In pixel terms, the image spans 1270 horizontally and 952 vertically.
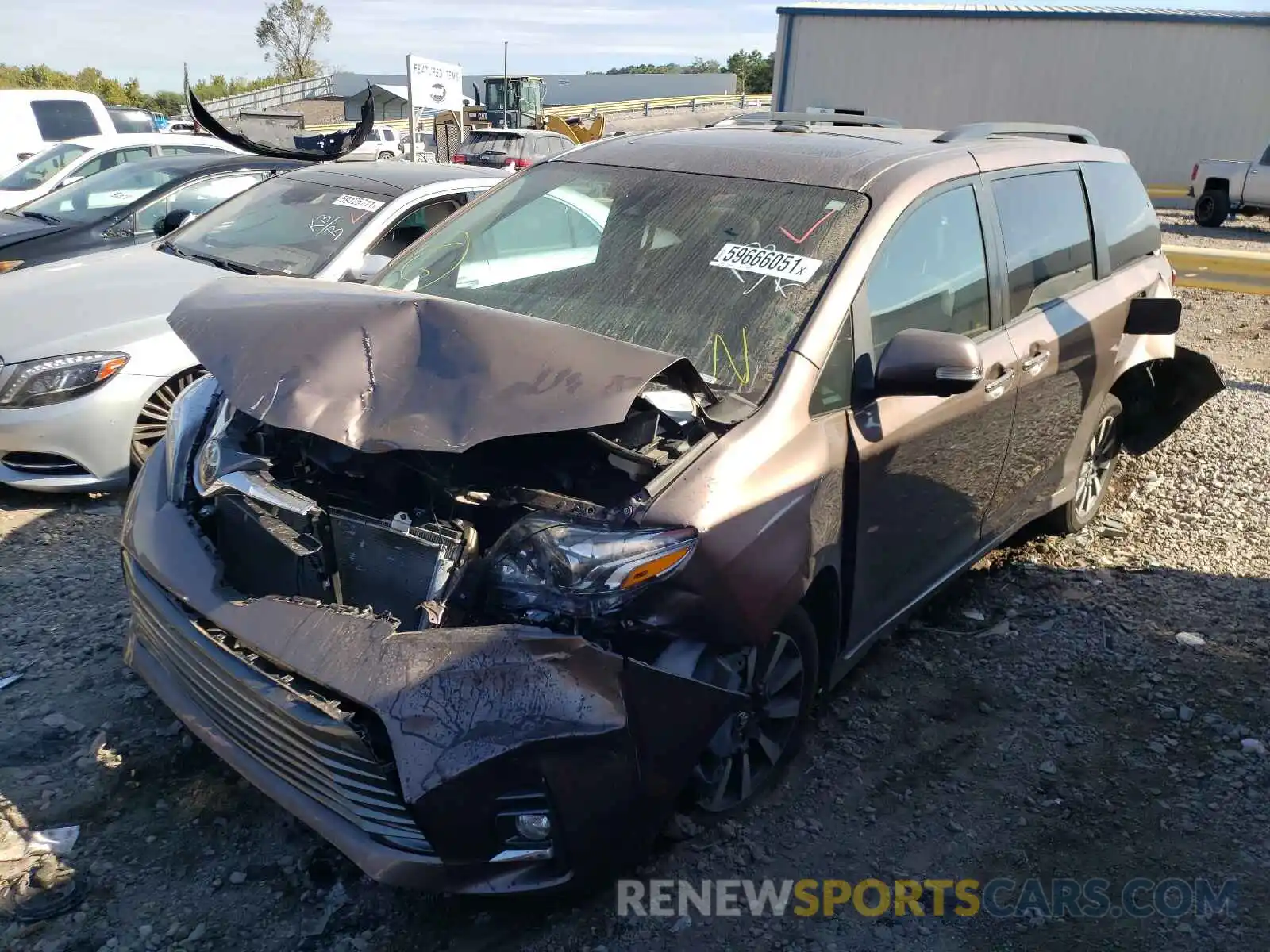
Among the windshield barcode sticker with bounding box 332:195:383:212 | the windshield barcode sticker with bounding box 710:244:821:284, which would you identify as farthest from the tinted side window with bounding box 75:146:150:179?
the windshield barcode sticker with bounding box 710:244:821:284

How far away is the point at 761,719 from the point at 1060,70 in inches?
1207

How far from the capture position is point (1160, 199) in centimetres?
2433

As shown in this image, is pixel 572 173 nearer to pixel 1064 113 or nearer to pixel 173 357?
pixel 173 357

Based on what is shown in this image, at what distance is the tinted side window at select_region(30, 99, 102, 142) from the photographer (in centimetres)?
1460

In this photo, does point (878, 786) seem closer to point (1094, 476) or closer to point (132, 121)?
point (1094, 476)

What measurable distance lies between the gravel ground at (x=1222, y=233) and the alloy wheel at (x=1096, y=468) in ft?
43.1

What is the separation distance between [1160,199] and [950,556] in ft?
80.7

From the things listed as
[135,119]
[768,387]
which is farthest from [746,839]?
[135,119]

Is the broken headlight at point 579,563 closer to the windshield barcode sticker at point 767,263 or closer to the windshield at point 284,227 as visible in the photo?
the windshield barcode sticker at point 767,263

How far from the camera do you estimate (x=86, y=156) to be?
Answer: 10109 mm

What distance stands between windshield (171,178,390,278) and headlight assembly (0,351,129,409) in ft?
3.66

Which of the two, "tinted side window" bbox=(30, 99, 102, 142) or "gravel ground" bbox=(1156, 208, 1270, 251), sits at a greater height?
"tinted side window" bbox=(30, 99, 102, 142)

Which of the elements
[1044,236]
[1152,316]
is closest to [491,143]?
[1152,316]

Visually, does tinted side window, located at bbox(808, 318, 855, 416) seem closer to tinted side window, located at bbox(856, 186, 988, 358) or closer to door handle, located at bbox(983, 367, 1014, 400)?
tinted side window, located at bbox(856, 186, 988, 358)
